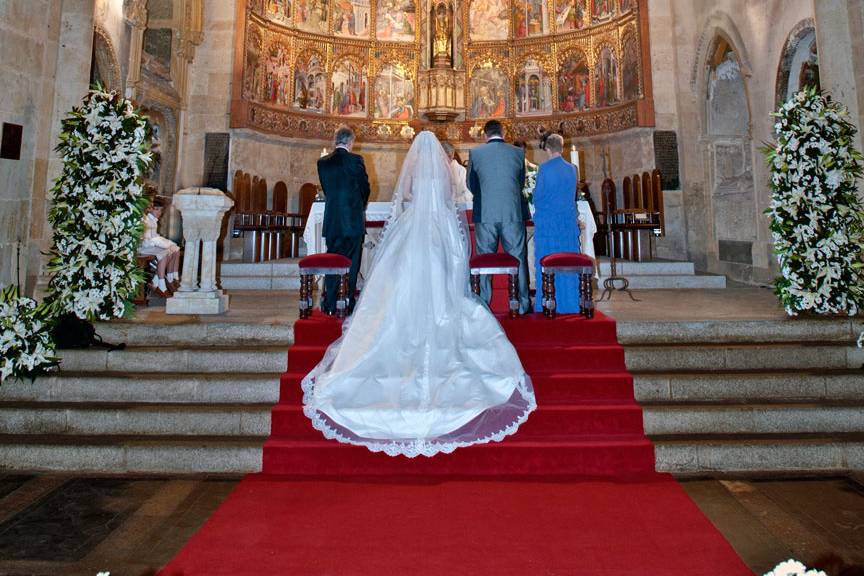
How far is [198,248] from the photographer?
20.5ft

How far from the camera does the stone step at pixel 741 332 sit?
5.04 m

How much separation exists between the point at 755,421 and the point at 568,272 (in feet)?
6.86

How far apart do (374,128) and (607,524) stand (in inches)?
501

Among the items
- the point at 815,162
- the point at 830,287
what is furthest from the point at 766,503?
the point at 815,162

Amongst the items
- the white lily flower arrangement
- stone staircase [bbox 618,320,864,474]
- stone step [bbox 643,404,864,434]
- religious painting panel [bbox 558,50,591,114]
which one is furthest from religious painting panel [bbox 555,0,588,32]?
the white lily flower arrangement

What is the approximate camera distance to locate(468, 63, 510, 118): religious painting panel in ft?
46.9

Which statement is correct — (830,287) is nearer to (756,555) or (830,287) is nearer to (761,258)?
(756,555)

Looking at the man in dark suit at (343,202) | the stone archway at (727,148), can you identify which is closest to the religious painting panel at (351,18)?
the stone archway at (727,148)

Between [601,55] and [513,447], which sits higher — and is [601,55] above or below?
above

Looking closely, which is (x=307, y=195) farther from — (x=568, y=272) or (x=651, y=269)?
(x=568, y=272)

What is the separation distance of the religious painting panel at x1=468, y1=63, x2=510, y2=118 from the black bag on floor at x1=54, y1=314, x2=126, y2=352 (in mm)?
11384

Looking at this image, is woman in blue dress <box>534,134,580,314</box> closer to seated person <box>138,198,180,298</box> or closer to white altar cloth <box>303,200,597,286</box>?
white altar cloth <box>303,200,597,286</box>

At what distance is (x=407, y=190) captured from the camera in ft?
16.5

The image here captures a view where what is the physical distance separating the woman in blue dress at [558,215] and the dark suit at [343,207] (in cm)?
193
